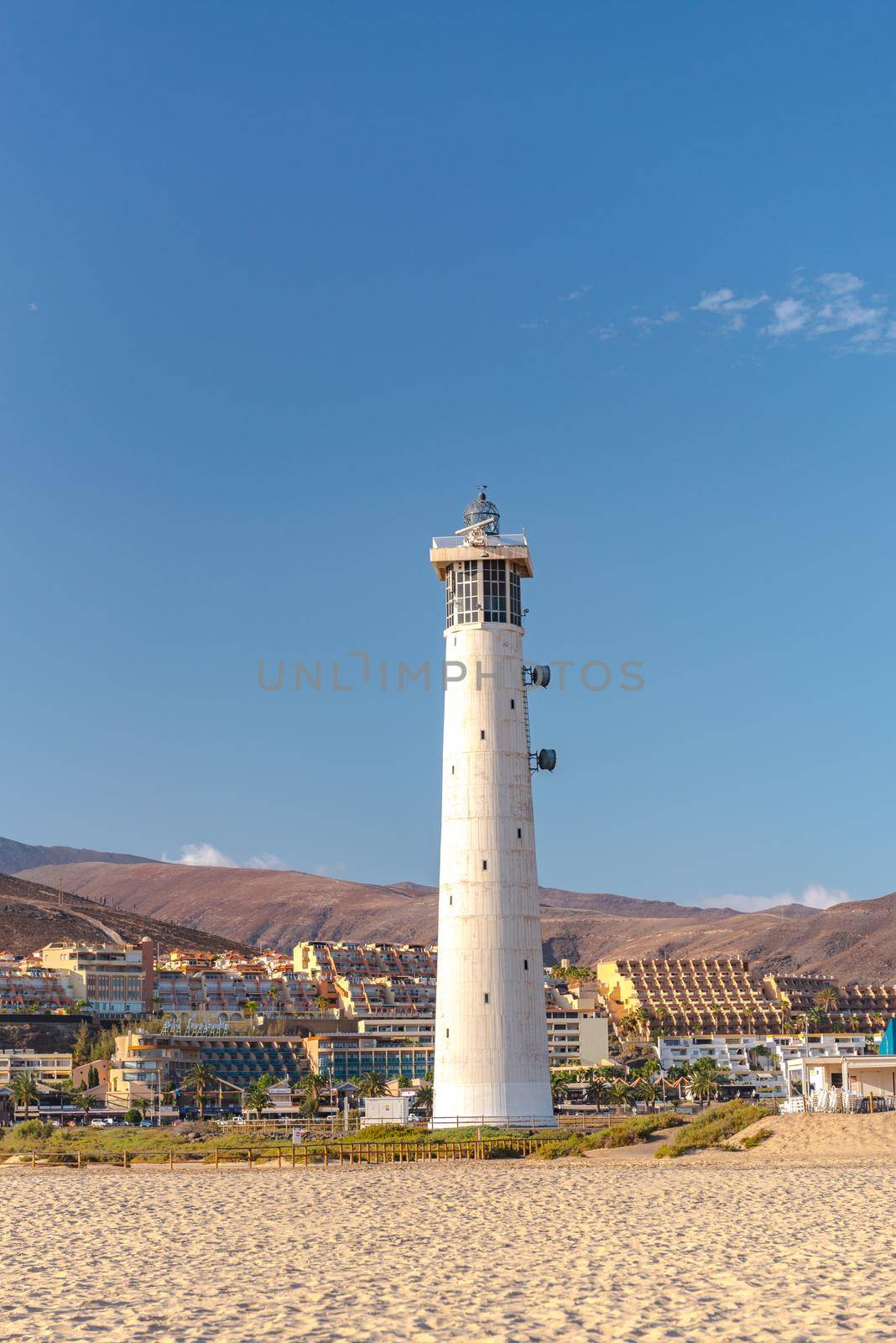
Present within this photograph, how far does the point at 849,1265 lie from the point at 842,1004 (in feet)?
504

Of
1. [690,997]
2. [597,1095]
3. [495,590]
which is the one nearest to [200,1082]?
[597,1095]

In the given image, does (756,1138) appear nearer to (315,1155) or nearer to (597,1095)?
(315,1155)

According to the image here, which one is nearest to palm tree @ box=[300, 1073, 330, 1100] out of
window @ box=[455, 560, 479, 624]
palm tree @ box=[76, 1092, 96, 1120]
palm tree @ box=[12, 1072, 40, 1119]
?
palm tree @ box=[76, 1092, 96, 1120]

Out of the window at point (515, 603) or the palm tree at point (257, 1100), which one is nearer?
the window at point (515, 603)

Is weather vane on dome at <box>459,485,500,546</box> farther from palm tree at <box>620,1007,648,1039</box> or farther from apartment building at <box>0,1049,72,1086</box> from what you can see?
palm tree at <box>620,1007,648,1039</box>

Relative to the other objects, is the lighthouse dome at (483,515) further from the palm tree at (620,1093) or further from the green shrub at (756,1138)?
the palm tree at (620,1093)

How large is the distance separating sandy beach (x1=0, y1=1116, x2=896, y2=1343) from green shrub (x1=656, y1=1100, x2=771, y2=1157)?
3500mm

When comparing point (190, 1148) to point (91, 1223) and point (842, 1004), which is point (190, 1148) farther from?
Result: point (842, 1004)

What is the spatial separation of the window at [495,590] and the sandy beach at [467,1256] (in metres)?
17.3

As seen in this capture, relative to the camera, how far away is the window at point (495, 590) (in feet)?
164

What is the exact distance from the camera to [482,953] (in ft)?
156

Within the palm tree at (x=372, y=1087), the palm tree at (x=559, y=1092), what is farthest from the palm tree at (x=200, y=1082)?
the palm tree at (x=559, y=1092)

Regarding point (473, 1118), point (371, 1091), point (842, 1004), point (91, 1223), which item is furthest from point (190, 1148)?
point (842, 1004)

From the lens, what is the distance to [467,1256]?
24.7 m
